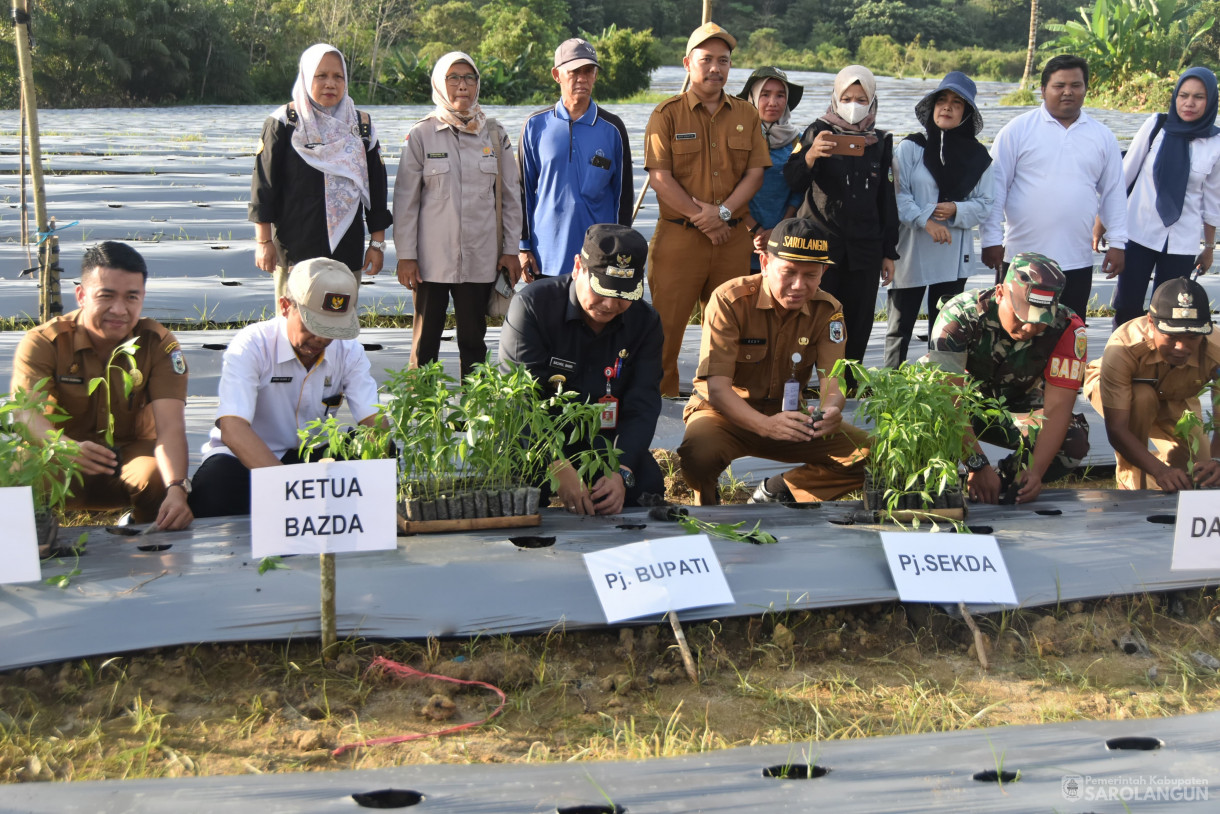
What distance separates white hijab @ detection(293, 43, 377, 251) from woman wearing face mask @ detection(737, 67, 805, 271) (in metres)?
1.61

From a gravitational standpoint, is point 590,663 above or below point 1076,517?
below

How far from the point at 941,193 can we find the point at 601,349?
6.21 ft

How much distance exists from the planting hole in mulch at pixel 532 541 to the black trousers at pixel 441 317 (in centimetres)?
154

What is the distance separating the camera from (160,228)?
7.11m

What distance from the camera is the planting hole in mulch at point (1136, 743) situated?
216cm

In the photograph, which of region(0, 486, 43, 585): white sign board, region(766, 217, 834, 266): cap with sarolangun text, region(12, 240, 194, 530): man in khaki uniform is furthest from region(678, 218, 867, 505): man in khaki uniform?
region(0, 486, 43, 585): white sign board

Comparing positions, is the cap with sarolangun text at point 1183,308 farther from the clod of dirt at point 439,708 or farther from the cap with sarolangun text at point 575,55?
the clod of dirt at point 439,708

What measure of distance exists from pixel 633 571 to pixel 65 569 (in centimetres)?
137

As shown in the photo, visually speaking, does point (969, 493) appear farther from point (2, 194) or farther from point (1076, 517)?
point (2, 194)

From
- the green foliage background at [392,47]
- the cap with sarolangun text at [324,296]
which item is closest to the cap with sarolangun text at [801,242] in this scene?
the cap with sarolangun text at [324,296]

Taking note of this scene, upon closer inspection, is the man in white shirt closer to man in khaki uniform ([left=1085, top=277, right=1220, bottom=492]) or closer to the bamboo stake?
man in khaki uniform ([left=1085, top=277, right=1220, bottom=492])

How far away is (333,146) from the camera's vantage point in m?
3.96

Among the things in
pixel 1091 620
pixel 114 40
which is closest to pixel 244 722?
pixel 1091 620

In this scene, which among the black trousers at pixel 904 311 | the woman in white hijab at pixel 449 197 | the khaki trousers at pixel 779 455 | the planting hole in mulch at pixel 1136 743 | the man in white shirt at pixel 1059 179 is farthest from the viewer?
the black trousers at pixel 904 311
